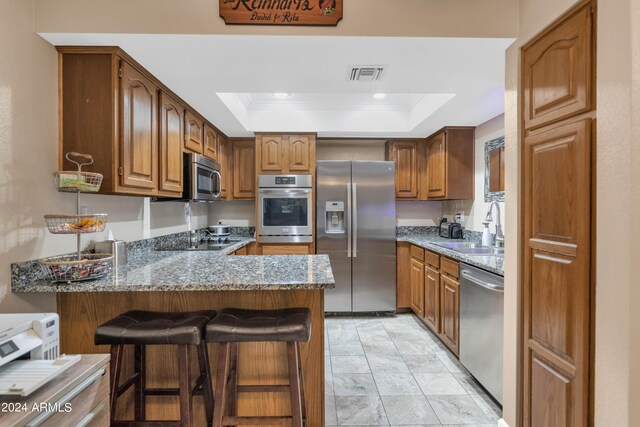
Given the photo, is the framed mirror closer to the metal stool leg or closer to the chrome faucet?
the chrome faucet

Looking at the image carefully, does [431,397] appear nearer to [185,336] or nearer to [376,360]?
[376,360]

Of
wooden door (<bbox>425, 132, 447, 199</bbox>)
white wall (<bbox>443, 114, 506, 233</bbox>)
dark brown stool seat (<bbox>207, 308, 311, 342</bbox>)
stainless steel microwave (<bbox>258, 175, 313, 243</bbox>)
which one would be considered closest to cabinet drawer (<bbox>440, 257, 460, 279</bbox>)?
white wall (<bbox>443, 114, 506, 233</bbox>)

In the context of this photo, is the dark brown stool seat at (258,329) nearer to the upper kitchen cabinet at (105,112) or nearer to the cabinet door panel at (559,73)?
the upper kitchen cabinet at (105,112)

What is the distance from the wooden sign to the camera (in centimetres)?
167

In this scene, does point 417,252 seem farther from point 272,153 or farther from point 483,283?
point 272,153

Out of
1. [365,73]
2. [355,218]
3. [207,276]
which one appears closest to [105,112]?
[207,276]

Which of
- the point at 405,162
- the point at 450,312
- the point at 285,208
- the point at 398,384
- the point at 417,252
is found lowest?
the point at 398,384

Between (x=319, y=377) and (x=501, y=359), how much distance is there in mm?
1157

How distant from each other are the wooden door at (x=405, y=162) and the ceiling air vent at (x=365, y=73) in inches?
81.4

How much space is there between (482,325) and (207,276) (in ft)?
6.00

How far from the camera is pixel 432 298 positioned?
10.5ft

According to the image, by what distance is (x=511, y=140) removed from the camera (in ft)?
5.70

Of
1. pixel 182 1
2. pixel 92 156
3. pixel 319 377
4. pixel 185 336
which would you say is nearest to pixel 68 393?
pixel 185 336

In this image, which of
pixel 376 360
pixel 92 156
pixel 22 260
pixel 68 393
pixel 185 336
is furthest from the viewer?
pixel 376 360
